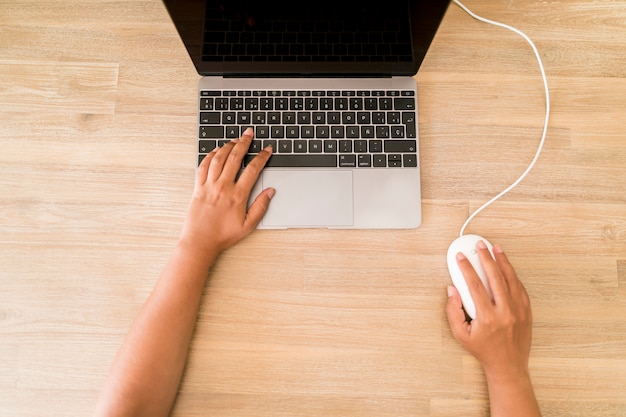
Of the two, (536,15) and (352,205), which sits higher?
(536,15)

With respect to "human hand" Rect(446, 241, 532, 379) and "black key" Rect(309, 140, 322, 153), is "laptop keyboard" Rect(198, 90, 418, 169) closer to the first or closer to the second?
"black key" Rect(309, 140, 322, 153)

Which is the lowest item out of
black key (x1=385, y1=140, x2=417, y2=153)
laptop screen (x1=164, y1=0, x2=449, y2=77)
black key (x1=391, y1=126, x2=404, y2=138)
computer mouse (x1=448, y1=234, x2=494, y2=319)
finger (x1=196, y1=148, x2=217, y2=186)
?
computer mouse (x1=448, y1=234, x2=494, y2=319)

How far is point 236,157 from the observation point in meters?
0.76

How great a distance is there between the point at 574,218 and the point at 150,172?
753 millimetres

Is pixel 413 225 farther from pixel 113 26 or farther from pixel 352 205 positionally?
pixel 113 26

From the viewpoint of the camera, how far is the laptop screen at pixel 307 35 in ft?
2.09

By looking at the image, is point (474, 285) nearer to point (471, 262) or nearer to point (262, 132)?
point (471, 262)

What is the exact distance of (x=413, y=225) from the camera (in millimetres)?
763

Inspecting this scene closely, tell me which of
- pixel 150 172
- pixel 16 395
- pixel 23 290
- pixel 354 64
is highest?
pixel 354 64

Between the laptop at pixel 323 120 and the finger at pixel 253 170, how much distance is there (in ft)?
0.04

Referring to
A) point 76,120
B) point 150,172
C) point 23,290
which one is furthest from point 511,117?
point 23,290

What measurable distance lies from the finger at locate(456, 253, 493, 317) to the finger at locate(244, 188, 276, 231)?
13.2 inches

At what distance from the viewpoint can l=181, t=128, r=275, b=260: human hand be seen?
2.48ft

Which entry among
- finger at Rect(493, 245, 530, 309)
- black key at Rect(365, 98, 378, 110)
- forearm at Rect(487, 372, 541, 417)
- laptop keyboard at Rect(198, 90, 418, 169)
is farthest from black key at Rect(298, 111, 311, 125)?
forearm at Rect(487, 372, 541, 417)
